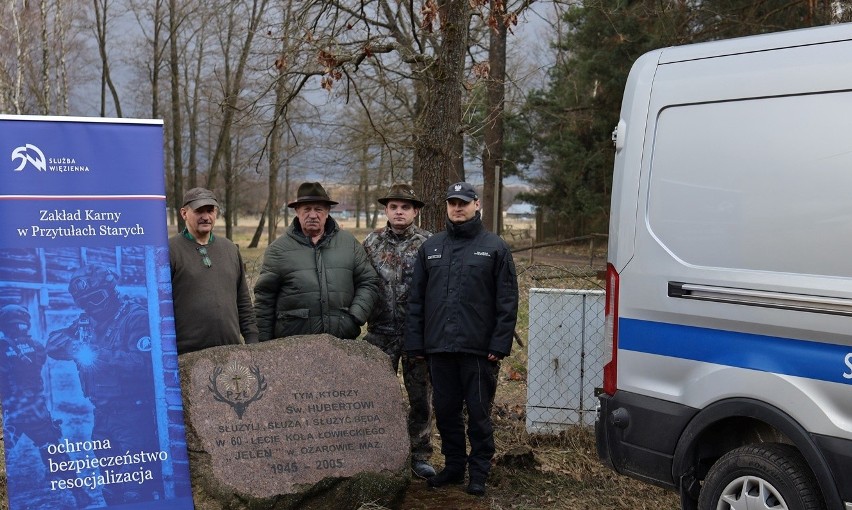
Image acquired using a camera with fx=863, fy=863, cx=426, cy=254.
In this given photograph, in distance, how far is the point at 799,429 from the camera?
3344mm

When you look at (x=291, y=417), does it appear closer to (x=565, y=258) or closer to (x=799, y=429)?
→ (x=799, y=429)

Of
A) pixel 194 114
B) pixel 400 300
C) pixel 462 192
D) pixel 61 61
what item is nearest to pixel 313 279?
pixel 400 300

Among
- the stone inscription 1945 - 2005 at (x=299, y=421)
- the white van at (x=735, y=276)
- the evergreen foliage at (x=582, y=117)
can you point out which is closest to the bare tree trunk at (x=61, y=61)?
the evergreen foliage at (x=582, y=117)

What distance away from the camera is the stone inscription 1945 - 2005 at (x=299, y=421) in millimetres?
4457

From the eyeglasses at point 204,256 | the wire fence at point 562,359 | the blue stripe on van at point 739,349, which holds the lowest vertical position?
the wire fence at point 562,359

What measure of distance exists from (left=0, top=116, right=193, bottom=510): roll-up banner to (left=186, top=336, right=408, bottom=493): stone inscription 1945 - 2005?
0.25 metres

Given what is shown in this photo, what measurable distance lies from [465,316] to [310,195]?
46.3 inches

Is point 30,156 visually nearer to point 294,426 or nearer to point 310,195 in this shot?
point 310,195

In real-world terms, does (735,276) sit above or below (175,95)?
below

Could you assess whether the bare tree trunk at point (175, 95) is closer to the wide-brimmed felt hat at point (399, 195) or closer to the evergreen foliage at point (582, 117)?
the evergreen foliage at point (582, 117)

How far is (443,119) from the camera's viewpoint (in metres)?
6.98

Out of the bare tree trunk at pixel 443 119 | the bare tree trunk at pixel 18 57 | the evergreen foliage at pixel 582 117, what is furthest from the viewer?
the bare tree trunk at pixel 18 57

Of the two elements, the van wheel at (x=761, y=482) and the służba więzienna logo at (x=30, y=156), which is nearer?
the van wheel at (x=761, y=482)

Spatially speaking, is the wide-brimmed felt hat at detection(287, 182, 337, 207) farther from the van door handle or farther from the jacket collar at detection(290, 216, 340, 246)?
the van door handle
